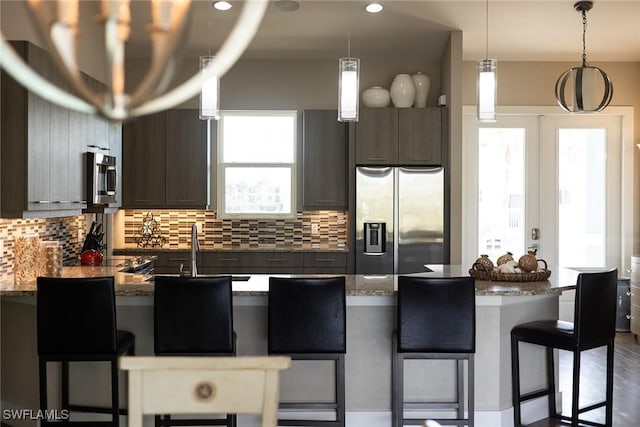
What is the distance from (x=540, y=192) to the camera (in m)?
6.70

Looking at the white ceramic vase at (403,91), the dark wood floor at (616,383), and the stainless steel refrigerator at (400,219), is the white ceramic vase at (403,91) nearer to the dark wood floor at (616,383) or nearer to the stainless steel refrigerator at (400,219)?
the stainless steel refrigerator at (400,219)

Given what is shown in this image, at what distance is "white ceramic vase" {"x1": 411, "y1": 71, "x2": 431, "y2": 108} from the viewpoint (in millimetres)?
6176

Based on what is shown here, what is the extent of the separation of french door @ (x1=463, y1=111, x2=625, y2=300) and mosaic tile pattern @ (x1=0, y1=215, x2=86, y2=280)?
3899 millimetres

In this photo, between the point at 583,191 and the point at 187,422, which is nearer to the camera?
the point at 187,422

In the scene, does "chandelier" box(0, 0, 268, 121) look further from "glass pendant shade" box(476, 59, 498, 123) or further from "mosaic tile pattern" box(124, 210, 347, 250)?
"mosaic tile pattern" box(124, 210, 347, 250)

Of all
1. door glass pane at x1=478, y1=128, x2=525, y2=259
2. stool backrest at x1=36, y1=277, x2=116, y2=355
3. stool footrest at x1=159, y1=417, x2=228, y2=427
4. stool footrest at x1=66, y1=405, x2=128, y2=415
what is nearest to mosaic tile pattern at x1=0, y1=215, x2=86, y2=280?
stool footrest at x1=66, y1=405, x2=128, y2=415

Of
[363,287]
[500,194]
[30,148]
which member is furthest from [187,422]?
[500,194]

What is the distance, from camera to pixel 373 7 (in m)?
5.02

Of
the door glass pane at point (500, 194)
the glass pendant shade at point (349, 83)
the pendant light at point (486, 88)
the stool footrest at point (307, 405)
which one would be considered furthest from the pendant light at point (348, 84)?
the door glass pane at point (500, 194)

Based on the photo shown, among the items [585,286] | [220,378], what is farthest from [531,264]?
[220,378]

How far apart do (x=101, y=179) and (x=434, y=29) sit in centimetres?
317

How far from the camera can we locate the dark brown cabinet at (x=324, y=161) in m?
6.26

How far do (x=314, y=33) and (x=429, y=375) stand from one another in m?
3.42

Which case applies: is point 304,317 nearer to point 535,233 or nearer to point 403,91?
point 403,91
